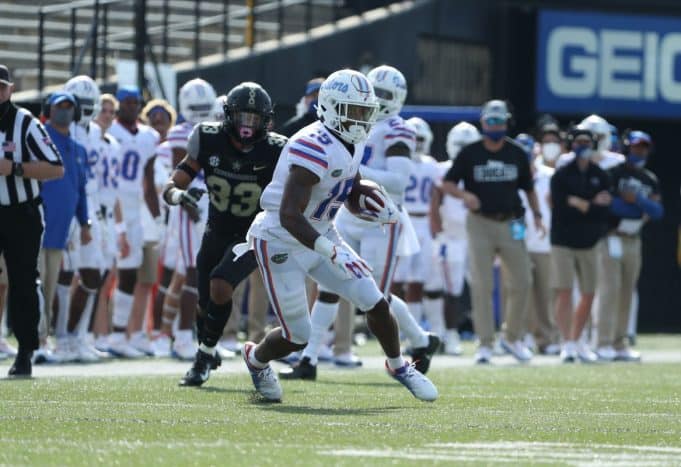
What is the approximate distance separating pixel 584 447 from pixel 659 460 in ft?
1.63

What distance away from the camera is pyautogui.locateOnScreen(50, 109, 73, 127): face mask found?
12906mm

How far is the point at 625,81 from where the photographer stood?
22734 mm

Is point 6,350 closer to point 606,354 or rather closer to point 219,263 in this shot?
point 219,263

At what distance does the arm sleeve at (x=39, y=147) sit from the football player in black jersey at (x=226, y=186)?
3.47ft

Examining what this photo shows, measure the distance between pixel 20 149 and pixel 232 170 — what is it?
62.7 inches

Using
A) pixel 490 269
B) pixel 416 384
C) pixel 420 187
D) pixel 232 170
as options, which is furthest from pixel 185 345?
pixel 416 384

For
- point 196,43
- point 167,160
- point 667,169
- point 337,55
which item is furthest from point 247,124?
point 667,169

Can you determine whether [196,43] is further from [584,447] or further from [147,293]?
[584,447]

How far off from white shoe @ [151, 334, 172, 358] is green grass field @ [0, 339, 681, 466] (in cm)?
301

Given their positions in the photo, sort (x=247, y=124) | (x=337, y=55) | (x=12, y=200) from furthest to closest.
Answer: (x=337, y=55), (x=12, y=200), (x=247, y=124)

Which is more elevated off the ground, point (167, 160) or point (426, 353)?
point (167, 160)

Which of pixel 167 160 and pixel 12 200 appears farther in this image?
pixel 167 160

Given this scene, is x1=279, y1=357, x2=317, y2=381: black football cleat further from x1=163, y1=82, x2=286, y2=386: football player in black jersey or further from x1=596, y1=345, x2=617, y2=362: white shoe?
x1=596, y1=345, x2=617, y2=362: white shoe

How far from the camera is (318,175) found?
29.4ft
